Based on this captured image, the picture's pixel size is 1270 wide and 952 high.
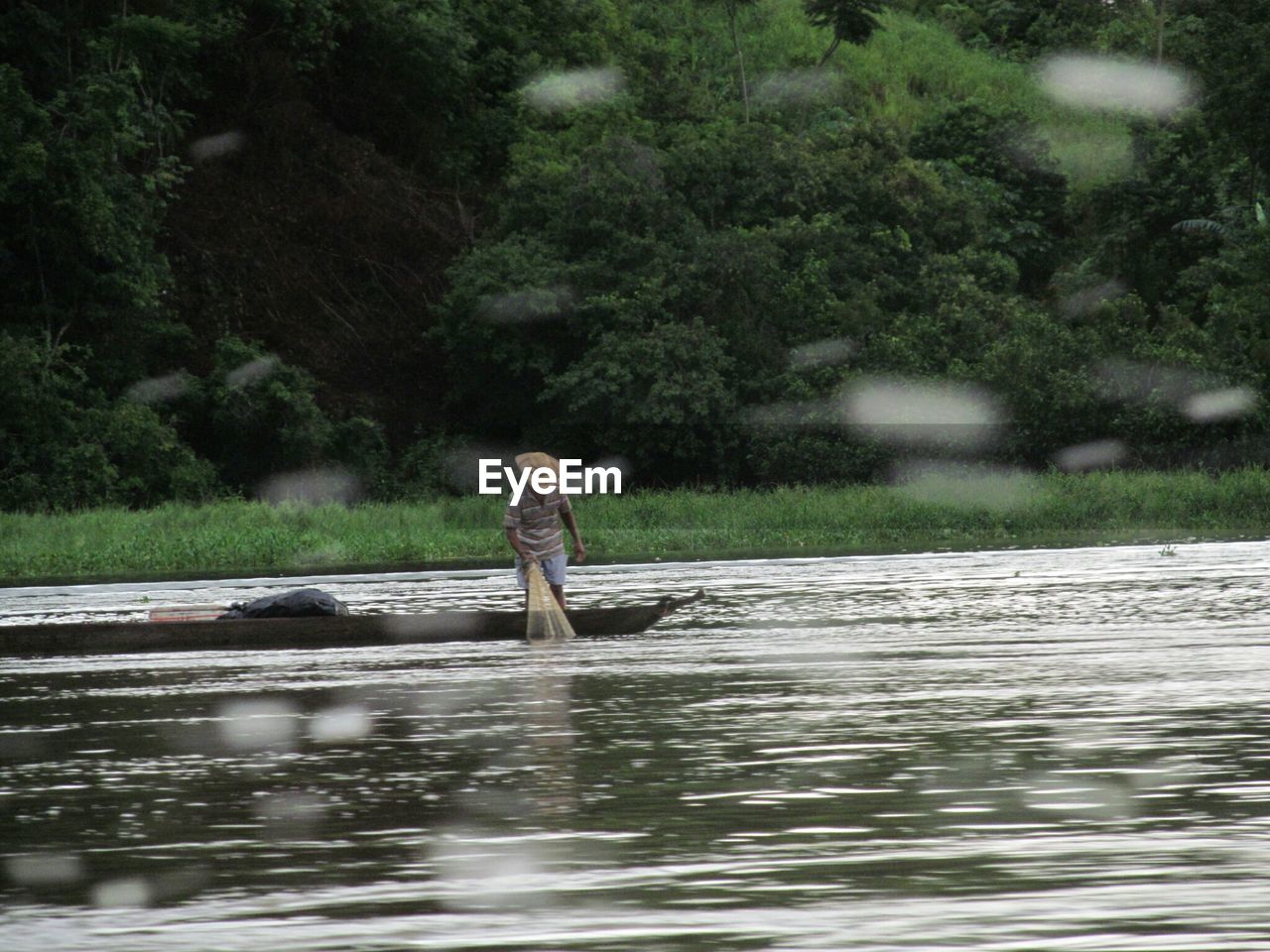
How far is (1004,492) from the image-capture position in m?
35.1

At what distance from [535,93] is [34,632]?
38.1m

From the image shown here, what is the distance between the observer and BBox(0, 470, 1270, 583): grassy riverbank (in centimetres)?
3064

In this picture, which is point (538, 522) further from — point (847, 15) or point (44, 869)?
point (847, 15)

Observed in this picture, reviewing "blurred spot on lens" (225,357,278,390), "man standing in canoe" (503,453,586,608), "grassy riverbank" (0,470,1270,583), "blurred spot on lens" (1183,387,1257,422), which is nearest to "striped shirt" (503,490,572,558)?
"man standing in canoe" (503,453,586,608)

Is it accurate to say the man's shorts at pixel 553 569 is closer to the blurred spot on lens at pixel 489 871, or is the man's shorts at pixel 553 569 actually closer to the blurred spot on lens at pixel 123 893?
the blurred spot on lens at pixel 489 871

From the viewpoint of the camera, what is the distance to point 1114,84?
202 feet

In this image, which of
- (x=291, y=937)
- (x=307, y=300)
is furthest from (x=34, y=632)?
(x=307, y=300)

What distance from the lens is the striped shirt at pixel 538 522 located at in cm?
1568

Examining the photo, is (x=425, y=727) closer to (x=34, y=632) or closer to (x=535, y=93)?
(x=34, y=632)

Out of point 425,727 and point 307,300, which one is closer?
point 425,727

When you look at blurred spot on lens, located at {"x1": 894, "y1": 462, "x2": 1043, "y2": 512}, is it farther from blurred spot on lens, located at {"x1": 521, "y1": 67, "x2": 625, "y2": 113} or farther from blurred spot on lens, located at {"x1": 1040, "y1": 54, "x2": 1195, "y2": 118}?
blurred spot on lens, located at {"x1": 1040, "y1": 54, "x2": 1195, "y2": 118}

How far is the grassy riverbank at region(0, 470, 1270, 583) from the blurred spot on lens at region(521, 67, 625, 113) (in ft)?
58.9

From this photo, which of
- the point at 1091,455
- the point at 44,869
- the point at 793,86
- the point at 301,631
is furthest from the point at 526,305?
the point at 44,869

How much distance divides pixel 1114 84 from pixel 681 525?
32.8 metres
